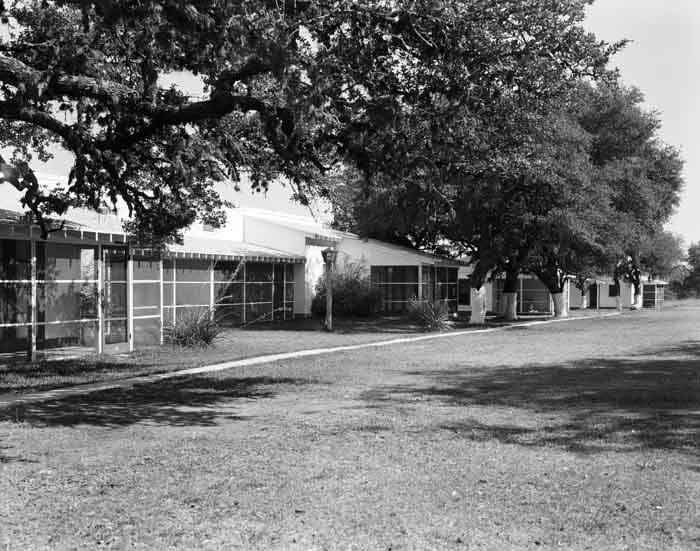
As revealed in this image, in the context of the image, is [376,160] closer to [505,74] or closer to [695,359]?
[505,74]

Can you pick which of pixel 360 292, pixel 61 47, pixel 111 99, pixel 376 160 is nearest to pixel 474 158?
pixel 376 160

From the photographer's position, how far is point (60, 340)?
20.1 metres

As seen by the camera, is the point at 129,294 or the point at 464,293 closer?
the point at 129,294

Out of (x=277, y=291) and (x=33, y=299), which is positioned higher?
(x=277, y=291)

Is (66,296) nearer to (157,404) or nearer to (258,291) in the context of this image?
(157,404)

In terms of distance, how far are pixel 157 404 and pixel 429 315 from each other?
2130 cm

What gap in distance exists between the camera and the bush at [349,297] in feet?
125

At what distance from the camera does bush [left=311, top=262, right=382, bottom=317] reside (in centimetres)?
3819

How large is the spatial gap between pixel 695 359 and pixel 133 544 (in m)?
15.9

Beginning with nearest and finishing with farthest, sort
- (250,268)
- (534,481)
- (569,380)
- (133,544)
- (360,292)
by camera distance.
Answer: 1. (133,544)
2. (534,481)
3. (569,380)
4. (250,268)
5. (360,292)

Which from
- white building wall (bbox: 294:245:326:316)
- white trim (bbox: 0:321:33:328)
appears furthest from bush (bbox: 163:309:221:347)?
white building wall (bbox: 294:245:326:316)

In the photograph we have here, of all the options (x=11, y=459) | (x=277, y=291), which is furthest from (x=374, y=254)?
(x=11, y=459)

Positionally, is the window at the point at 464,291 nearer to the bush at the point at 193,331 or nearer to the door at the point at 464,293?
the door at the point at 464,293

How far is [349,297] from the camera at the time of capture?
38.2 meters
